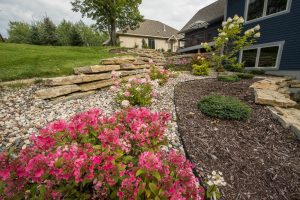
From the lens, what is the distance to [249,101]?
4012 millimetres

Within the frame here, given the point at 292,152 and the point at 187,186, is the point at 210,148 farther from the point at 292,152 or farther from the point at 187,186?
the point at 187,186

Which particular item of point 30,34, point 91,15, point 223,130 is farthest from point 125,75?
point 30,34

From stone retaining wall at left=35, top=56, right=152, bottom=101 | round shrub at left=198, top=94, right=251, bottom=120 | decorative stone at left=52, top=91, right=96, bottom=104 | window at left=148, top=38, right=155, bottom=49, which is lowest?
round shrub at left=198, top=94, right=251, bottom=120

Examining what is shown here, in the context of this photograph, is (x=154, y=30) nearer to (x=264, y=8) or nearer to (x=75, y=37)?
(x=75, y=37)

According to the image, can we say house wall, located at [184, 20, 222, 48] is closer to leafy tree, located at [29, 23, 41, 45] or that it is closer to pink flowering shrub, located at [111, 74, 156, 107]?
pink flowering shrub, located at [111, 74, 156, 107]

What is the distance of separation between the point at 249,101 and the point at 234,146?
2112 millimetres

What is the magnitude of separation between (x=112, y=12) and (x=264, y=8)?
49.3ft

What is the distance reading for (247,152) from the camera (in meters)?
2.36

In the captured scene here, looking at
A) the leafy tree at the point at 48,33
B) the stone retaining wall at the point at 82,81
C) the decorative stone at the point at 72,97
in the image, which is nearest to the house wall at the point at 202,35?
the stone retaining wall at the point at 82,81

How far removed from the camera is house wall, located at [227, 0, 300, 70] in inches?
274

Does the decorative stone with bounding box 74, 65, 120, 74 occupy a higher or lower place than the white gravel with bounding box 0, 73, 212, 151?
higher

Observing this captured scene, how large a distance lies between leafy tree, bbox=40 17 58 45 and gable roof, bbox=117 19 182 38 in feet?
35.6

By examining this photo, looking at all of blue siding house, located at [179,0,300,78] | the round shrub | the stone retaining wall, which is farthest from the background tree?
the round shrub

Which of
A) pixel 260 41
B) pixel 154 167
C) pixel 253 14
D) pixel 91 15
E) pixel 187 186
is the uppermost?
pixel 91 15
